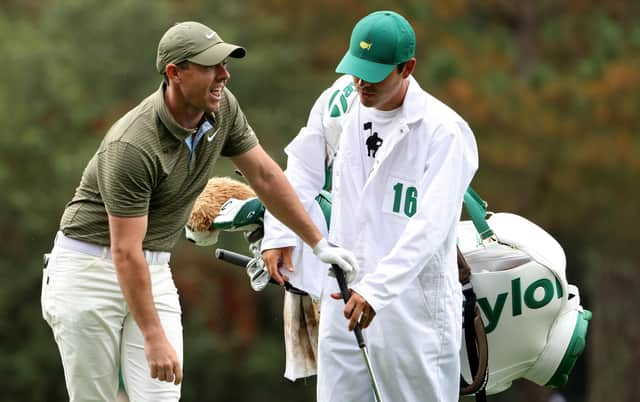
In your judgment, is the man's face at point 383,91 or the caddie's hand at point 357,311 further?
the man's face at point 383,91

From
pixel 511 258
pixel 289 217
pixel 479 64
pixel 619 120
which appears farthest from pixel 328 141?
pixel 479 64

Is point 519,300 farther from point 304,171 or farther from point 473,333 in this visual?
point 304,171

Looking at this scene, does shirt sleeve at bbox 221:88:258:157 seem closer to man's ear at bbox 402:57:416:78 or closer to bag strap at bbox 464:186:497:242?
man's ear at bbox 402:57:416:78

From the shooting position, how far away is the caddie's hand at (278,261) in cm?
582

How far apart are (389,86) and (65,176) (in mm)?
19150

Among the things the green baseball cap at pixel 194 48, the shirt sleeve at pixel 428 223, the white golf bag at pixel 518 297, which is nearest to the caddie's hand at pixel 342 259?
the shirt sleeve at pixel 428 223

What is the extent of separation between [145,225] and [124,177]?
0.64 ft

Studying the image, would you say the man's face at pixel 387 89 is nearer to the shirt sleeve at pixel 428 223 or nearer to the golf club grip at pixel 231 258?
the shirt sleeve at pixel 428 223

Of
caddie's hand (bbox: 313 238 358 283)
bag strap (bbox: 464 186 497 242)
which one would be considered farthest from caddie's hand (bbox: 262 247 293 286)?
bag strap (bbox: 464 186 497 242)

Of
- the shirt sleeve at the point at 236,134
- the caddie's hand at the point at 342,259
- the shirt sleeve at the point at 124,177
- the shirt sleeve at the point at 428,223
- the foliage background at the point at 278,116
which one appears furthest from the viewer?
the foliage background at the point at 278,116

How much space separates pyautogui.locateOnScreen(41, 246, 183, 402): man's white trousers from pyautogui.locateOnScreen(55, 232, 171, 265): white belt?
0.01m

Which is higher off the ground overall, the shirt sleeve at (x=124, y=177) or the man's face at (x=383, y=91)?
the man's face at (x=383, y=91)

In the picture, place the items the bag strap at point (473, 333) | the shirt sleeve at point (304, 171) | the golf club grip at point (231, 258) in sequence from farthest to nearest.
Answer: the golf club grip at point (231, 258) < the shirt sleeve at point (304, 171) < the bag strap at point (473, 333)

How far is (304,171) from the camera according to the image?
5.92m
